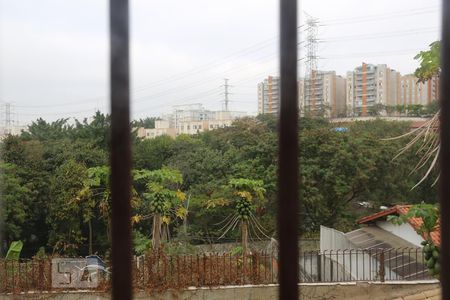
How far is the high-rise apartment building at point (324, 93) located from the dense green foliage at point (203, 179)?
2.14 m

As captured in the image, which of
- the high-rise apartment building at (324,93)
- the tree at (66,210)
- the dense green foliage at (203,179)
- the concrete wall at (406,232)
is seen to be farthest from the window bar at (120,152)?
the high-rise apartment building at (324,93)

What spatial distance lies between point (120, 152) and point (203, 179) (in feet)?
41.4

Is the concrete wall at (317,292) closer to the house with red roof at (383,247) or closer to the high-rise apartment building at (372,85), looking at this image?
the house with red roof at (383,247)

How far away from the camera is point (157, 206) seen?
6.28 meters

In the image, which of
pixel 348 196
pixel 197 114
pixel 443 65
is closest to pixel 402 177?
pixel 348 196

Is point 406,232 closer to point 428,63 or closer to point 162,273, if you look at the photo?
point 162,273

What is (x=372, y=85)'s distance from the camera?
92.3ft

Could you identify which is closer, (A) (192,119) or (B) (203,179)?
(B) (203,179)

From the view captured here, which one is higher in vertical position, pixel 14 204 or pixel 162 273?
pixel 14 204

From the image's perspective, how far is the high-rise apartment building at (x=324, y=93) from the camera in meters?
16.8

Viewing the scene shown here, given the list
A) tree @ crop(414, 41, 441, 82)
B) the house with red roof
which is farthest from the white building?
tree @ crop(414, 41, 441, 82)

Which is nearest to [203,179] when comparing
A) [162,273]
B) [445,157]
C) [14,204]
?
[14,204]

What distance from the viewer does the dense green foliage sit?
10.9 m

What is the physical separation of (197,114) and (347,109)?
13134mm
